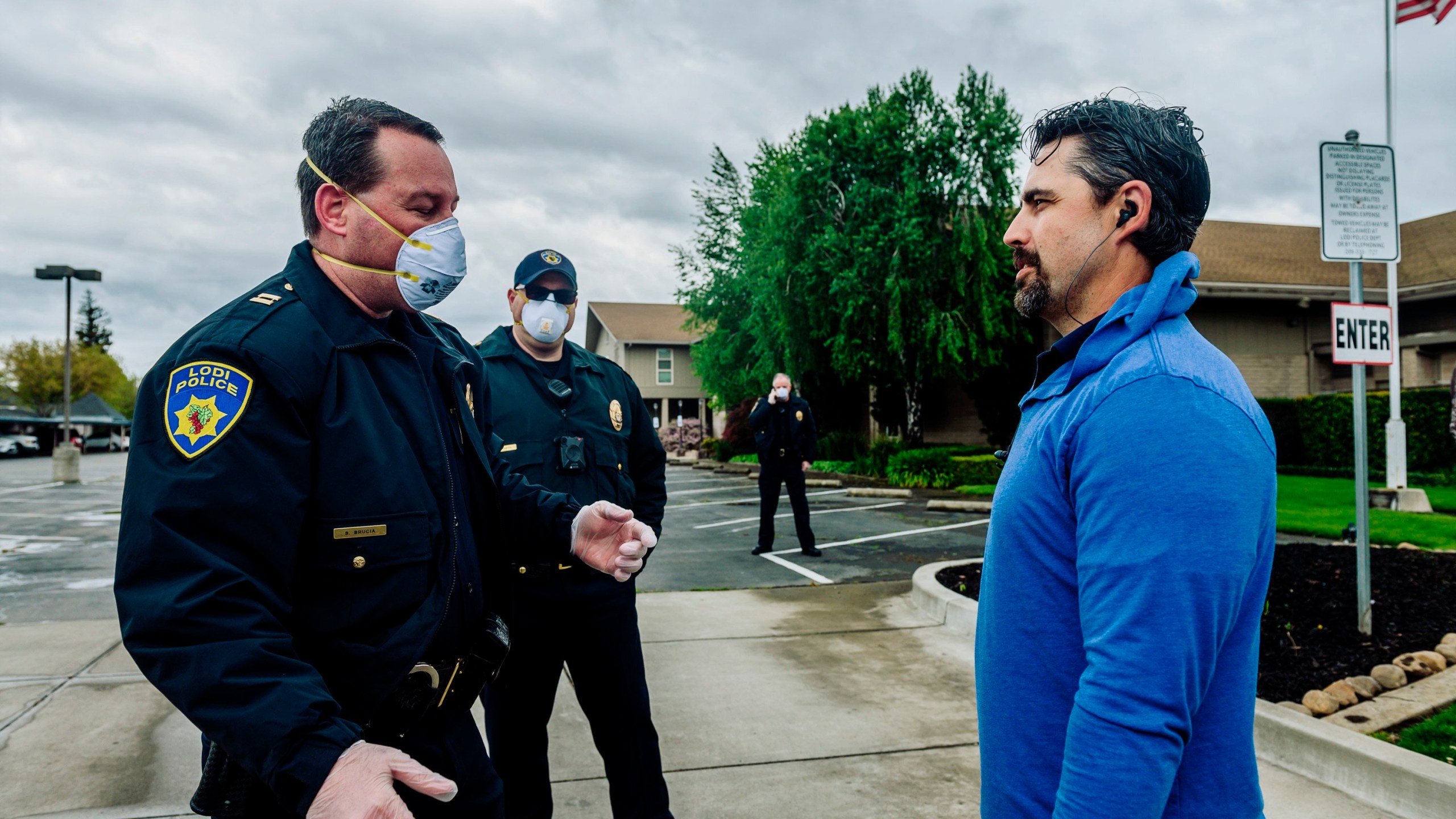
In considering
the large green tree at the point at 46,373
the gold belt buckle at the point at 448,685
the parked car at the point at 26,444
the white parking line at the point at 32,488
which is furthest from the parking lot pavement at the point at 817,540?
the large green tree at the point at 46,373

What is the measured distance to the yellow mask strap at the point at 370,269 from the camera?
2.02m

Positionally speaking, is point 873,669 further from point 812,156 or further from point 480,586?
point 812,156

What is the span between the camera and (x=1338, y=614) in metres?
5.23

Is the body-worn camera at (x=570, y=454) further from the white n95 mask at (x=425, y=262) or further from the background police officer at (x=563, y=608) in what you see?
the white n95 mask at (x=425, y=262)

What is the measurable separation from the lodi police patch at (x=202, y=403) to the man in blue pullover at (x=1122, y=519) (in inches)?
55.6

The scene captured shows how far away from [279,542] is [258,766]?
1.27ft

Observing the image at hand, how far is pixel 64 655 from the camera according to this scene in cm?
549

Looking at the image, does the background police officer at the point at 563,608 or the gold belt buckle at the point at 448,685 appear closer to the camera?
the gold belt buckle at the point at 448,685

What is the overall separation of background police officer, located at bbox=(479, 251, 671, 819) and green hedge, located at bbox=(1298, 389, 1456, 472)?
1531cm

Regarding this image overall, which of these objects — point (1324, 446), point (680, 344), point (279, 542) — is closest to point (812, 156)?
point (1324, 446)

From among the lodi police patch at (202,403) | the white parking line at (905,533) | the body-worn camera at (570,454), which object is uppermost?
the lodi police patch at (202,403)

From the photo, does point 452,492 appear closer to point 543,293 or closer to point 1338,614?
point 543,293

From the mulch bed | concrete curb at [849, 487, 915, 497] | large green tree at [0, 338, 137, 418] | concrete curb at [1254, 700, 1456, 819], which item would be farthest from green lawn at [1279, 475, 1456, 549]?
large green tree at [0, 338, 137, 418]

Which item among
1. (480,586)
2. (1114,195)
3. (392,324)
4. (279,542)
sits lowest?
(480,586)
